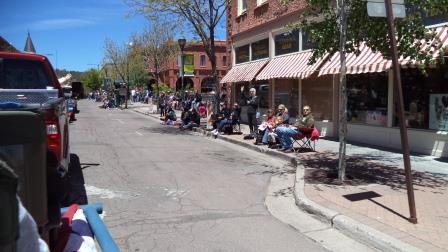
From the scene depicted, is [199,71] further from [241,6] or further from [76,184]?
[76,184]

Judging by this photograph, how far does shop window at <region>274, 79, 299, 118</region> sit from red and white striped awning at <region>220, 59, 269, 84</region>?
1.09 meters

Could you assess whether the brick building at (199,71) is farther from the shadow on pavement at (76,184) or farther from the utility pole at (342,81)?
the utility pole at (342,81)

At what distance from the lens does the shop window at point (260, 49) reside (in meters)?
21.8

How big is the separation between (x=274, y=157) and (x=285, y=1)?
4746mm

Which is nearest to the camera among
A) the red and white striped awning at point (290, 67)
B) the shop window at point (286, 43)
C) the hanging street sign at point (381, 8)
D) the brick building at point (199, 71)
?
the hanging street sign at point (381, 8)

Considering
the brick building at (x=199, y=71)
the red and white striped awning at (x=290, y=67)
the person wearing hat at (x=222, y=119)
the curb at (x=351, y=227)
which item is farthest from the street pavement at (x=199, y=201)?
the brick building at (x=199, y=71)

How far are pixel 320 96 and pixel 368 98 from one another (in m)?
2.89

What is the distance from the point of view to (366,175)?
31.2ft

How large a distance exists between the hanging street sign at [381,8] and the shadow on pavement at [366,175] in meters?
3.04

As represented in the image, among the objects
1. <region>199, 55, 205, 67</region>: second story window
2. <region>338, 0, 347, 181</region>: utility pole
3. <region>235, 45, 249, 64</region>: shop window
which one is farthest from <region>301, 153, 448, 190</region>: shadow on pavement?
<region>199, 55, 205, 67</region>: second story window

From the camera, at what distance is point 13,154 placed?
1.80 metres

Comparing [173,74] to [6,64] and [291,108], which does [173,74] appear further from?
[6,64]

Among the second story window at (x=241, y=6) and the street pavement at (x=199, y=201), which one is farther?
the second story window at (x=241, y=6)

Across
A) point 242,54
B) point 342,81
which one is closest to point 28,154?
point 342,81
